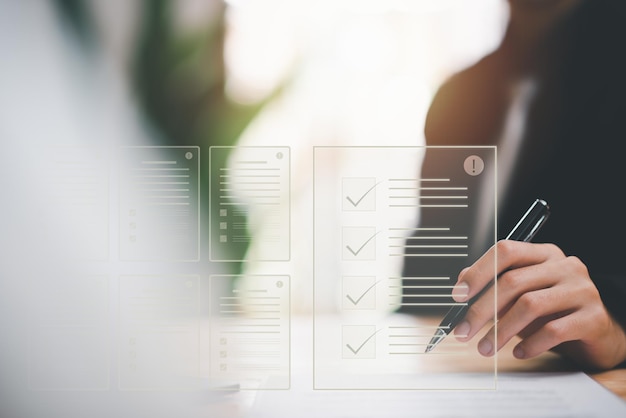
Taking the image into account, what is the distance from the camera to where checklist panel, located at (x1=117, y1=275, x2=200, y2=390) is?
22.5 inches

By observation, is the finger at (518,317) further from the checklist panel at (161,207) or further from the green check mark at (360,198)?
the checklist panel at (161,207)

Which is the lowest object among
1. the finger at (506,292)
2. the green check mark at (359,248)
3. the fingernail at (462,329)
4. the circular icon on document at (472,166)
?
the fingernail at (462,329)

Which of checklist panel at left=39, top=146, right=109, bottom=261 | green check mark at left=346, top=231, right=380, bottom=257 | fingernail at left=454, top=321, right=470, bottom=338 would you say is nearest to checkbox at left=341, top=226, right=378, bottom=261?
green check mark at left=346, top=231, right=380, bottom=257

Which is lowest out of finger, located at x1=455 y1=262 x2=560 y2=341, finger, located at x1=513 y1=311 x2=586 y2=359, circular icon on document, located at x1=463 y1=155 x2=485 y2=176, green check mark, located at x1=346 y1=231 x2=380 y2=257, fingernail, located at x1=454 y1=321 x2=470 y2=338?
finger, located at x1=513 y1=311 x2=586 y2=359

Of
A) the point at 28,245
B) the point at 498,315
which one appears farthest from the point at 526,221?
the point at 28,245

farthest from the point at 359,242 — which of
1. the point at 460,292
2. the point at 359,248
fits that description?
the point at 460,292

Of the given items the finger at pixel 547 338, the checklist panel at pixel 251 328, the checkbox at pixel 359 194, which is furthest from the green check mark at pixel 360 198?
the finger at pixel 547 338

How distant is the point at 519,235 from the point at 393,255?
133 millimetres

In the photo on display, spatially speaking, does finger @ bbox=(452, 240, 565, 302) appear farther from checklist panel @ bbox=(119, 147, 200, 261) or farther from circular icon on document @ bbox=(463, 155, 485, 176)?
checklist panel @ bbox=(119, 147, 200, 261)

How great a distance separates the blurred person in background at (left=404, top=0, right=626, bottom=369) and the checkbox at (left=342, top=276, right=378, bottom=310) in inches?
3.8

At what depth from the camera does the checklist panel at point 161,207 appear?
0.57 metres

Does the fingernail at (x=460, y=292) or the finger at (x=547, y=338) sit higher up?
the fingernail at (x=460, y=292)

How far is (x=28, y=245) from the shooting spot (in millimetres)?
591

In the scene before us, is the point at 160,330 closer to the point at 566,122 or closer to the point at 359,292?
the point at 359,292
